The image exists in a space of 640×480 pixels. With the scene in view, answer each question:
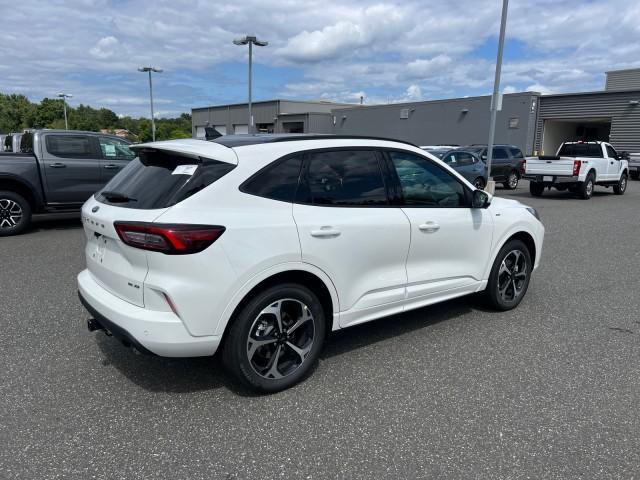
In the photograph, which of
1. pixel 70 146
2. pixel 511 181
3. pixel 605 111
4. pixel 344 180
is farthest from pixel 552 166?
pixel 605 111

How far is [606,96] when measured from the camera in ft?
100

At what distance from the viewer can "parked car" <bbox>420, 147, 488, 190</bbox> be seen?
16.7 meters

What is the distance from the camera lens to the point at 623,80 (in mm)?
42750

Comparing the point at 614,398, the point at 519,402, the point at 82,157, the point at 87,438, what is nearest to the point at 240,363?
the point at 87,438

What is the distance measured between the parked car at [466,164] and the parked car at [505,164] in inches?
96.3

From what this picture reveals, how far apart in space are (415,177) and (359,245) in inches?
37.2

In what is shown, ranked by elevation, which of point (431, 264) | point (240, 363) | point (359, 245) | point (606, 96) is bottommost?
point (240, 363)

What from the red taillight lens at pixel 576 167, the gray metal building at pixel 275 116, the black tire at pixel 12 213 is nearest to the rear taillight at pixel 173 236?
the black tire at pixel 12 213

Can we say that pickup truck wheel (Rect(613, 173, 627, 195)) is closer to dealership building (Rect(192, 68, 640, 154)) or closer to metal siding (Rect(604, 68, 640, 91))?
dealership building (Rect(192, 68, 640, 154))

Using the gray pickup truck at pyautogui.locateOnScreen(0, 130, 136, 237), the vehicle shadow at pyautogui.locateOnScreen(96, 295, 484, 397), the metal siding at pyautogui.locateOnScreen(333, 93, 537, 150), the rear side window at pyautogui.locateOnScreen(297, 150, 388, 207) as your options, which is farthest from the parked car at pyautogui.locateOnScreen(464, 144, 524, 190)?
the rear side window at pyautogui.locateOnScreen(297, 150, 388, 207)

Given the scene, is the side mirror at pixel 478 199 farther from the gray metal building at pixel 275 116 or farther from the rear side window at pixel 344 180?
the gray metal building at pixel 275 116

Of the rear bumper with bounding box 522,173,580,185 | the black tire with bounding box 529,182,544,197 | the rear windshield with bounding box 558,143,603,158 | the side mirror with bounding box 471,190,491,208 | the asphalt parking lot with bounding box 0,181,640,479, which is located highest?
the rear windshield with bounding box 558,143,603,158

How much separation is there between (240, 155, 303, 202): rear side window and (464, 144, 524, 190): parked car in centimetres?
1736

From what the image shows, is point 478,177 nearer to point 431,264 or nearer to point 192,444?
point 431,264
